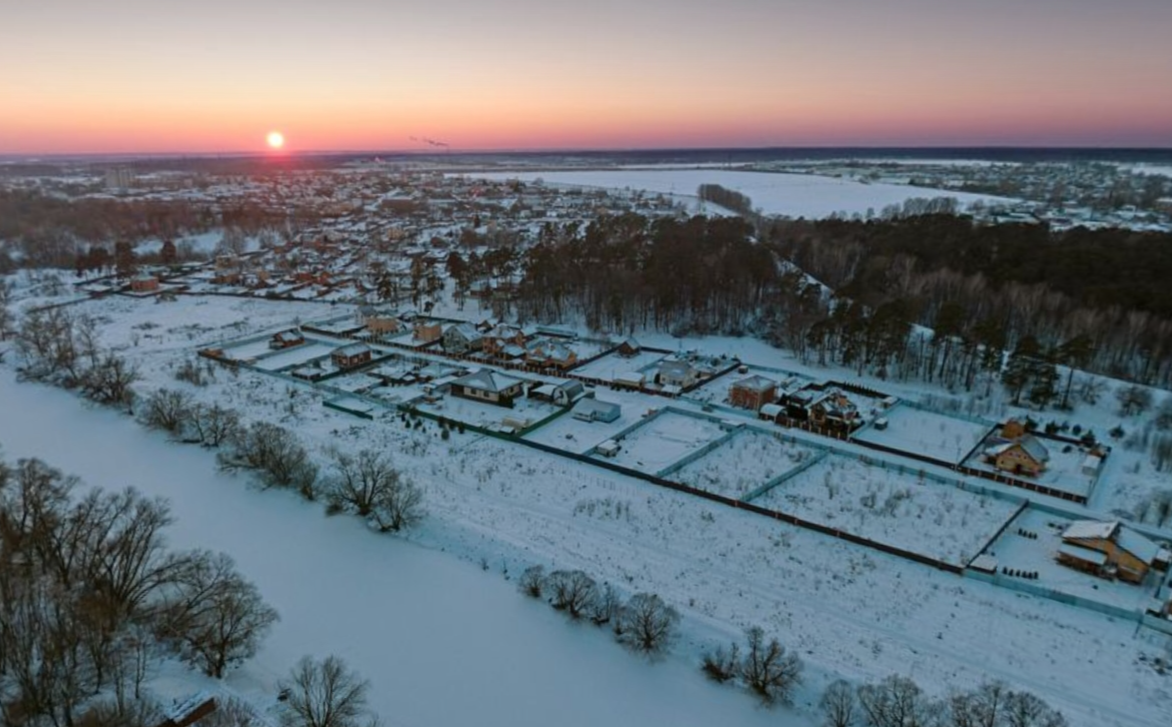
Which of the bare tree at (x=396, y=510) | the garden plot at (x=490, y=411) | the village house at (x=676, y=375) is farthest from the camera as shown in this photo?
the village house at (x=676, y=375)

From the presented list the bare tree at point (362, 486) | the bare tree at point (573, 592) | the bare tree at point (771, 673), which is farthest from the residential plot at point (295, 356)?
the bare tree at point (771, 673)

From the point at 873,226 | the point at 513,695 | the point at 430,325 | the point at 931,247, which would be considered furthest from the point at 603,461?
the point at 873,226

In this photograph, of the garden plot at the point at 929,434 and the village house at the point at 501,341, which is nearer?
the garden plot at the point at 929,434

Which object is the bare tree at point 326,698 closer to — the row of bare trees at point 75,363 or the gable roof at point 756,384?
the gable roof at point 756,384

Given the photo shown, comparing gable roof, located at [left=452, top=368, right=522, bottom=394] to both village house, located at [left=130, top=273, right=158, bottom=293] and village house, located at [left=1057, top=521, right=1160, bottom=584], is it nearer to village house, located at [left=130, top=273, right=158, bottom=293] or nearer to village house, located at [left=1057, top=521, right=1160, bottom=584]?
village house, located at [left=1057, top=521, right=1160, bottom=584]

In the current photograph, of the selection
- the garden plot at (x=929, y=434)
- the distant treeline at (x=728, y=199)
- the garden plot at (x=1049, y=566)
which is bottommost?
the garden plot at (x=1049, y=566)

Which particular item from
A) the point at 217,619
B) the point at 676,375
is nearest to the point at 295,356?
the point at 676,375

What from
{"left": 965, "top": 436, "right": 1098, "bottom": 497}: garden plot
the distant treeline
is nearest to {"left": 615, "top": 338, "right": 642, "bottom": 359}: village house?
{"left": 965, "top": 436, "right": 1098, "bottom": 497}: garden plot
